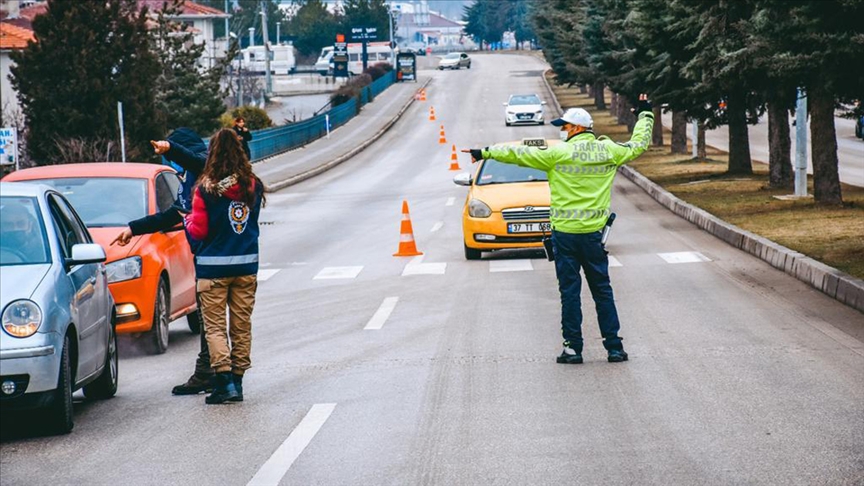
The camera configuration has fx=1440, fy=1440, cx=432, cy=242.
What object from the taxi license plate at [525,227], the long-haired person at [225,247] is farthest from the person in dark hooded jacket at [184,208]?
the taxi license plate at [525,227]

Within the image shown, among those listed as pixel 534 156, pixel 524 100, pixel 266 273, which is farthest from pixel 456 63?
pixel 534 156

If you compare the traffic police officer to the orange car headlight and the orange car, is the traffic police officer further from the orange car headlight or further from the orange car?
the orange car headlight

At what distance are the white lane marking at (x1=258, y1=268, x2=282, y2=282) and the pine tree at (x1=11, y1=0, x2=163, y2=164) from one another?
65.6ft

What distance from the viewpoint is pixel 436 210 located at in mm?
32000

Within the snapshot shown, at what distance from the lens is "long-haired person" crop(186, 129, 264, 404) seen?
9297mm

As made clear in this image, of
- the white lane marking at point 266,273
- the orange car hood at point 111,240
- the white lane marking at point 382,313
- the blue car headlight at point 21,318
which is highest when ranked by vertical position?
the blue car headlight at point 21,318

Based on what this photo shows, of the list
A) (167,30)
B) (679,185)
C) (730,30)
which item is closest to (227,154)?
(730,30)

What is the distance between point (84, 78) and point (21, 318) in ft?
113

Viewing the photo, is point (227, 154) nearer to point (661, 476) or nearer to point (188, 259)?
point (661, 476)

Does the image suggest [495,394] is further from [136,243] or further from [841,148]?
[841,148]

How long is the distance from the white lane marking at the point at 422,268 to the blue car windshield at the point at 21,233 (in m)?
9.78

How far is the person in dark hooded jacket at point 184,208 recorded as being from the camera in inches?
378

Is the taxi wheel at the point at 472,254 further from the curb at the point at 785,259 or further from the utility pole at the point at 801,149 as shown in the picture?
→ the utility pole at the point at 801,149

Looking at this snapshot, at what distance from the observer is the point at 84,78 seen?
41.4 m
